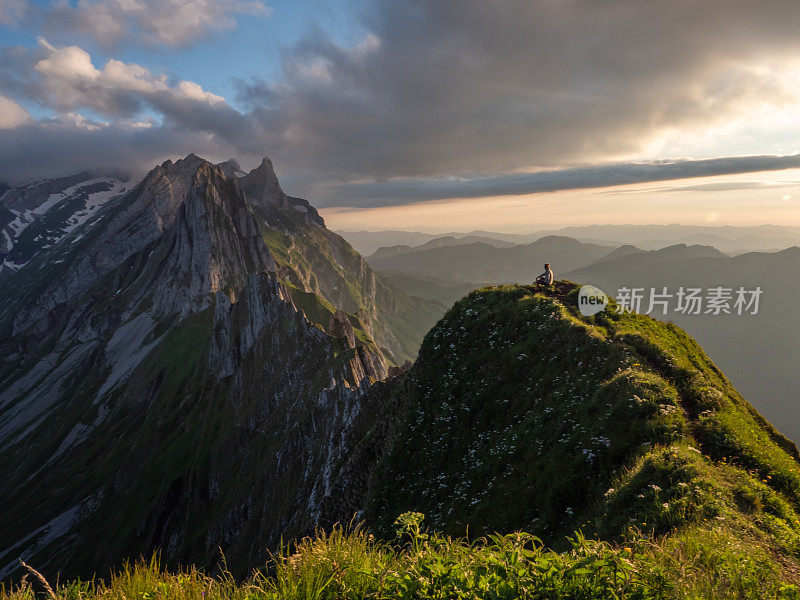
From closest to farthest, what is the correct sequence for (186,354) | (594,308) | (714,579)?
(714,579) → (594,308) → (186,354)

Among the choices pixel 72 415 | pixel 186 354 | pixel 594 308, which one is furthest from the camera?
pixel 72 415

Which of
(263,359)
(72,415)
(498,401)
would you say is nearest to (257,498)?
(263,359)

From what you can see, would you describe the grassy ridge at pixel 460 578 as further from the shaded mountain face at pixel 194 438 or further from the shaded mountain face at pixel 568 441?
the shaded mountain face at pixel 194 438

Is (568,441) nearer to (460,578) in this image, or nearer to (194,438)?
(460,578)

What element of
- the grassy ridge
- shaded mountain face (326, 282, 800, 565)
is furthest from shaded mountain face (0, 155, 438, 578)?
the grassy ridge

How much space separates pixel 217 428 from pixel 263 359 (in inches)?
1071

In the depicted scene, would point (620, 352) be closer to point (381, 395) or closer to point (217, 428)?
point (381, 395)

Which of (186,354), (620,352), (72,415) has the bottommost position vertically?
(72,415)

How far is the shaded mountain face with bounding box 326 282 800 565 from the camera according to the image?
1023 cm

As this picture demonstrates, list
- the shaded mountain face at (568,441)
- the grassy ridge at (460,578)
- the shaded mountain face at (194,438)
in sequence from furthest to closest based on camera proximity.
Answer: the shaded mountain face at (194,438)
the shaded mountain face at (568,441)
the grassy ridge at (460,578)

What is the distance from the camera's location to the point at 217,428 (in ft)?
399

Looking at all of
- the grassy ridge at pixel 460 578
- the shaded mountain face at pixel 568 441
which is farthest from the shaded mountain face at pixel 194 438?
the grassy ridge at pixel 460 578

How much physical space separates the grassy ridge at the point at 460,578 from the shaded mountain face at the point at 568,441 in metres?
1.84

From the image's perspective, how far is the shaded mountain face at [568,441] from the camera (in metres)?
10.2
